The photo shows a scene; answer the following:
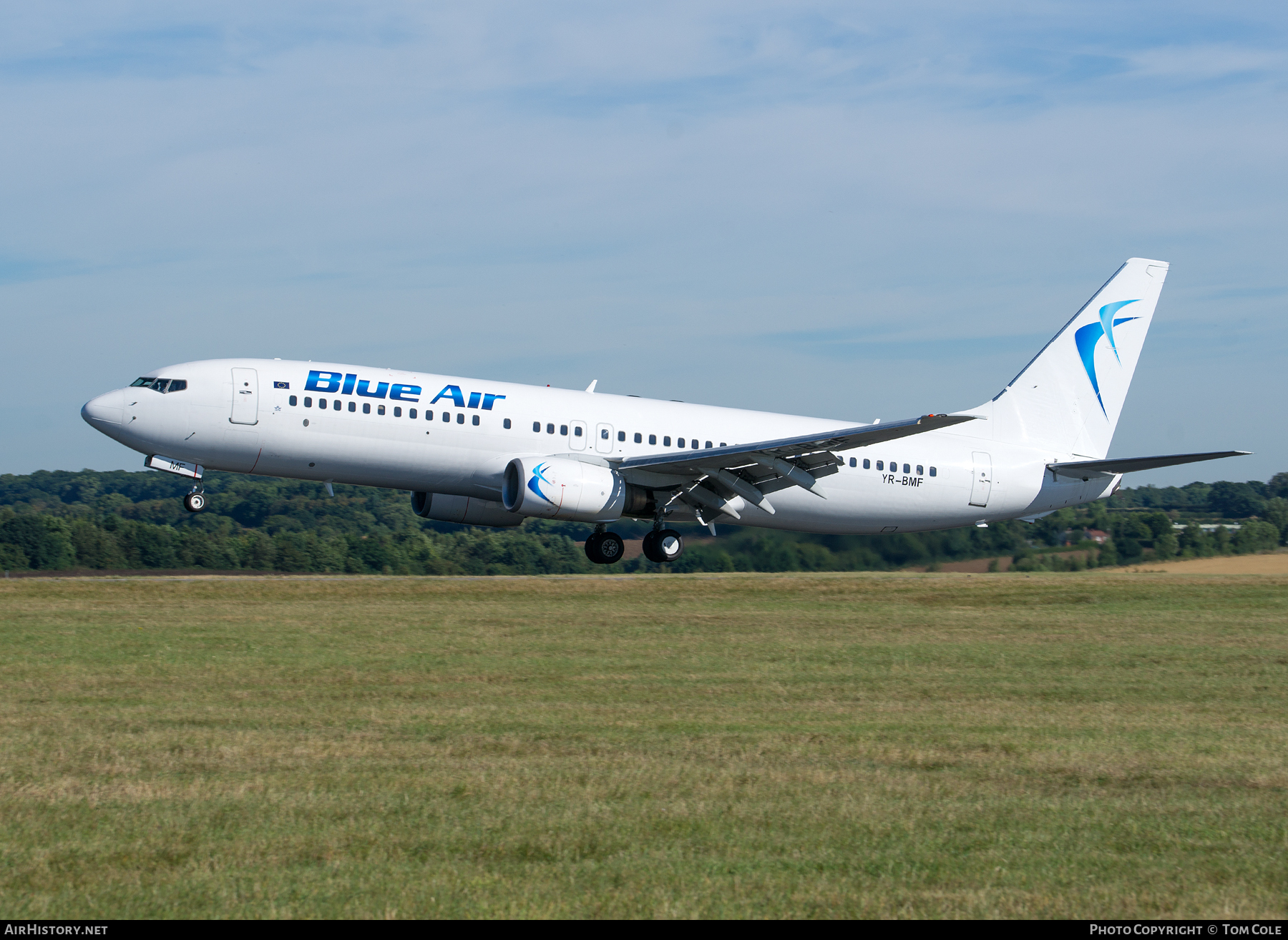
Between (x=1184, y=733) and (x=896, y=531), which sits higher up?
(x=896, y=531)

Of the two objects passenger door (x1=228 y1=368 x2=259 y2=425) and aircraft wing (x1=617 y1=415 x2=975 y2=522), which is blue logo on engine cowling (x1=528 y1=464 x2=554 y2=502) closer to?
aircraft wing (x1=617 y1=415 x2=975 y2=522)

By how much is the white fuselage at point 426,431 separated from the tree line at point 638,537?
113 centimetres

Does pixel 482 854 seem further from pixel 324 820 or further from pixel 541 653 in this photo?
pixel 541 653

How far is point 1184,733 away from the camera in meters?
14.1

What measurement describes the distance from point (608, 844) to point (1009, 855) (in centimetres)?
281

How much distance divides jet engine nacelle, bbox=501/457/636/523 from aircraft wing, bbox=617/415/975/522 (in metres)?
0.70

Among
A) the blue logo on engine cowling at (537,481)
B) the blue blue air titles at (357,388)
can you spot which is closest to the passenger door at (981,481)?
the blue logo on engine cowling at (537,481)

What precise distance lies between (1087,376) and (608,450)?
15.7 meters

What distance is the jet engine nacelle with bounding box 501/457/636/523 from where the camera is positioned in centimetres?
2838

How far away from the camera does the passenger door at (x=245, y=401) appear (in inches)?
1106

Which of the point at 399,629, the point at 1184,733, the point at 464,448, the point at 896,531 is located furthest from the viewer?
the point at 896,531

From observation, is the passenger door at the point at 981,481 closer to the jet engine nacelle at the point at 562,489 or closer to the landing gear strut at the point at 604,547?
the landing gear strut at the point at 604,547

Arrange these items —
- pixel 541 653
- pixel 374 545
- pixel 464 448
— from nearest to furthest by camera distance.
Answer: pixel 541 653, pixel 464 448, pixel 374 545

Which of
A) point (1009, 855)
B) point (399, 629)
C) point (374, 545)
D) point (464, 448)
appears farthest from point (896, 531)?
point (1009, 855)
